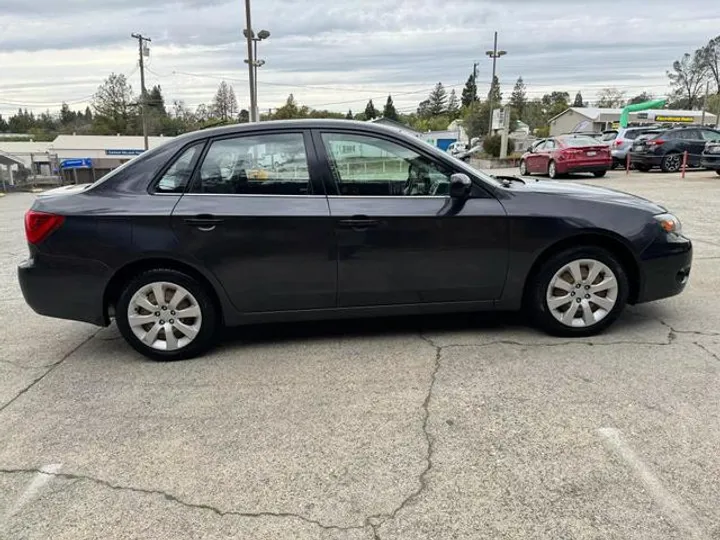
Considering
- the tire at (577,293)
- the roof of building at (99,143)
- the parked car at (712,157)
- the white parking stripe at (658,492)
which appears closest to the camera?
the white parking stripe at (658,492)

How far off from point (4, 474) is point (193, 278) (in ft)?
5.50

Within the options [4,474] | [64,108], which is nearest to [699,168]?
[4,474]

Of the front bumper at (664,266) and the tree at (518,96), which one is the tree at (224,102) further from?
the front bumper at (664,266)

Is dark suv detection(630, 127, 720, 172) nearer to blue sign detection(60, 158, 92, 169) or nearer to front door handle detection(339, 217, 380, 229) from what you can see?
front door handle detection(339, 217, 380, 229)

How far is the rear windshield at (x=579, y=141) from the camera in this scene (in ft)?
58.9

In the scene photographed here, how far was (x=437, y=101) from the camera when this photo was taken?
13612cm

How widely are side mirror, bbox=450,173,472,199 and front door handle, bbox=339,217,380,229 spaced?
0.59 metres

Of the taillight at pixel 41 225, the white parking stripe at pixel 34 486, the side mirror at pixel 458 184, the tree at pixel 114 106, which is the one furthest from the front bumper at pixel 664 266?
the tree at pixel 114 106

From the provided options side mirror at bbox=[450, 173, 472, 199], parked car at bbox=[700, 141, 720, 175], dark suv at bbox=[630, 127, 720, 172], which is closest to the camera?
side mirror at bbox=[450, 173, 472, 199]

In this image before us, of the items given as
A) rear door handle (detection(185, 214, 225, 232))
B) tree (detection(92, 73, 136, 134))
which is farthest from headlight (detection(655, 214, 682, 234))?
tree (detection(92, 73, 136, 134))

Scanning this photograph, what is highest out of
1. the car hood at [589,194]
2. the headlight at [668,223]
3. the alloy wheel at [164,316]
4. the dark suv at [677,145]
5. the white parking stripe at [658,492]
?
the dark suv at [677,145]

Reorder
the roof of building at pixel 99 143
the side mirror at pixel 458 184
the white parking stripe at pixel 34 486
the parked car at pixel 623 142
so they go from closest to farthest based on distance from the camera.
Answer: the white parking stripe at pixel 34 486 → the side mirror at pixel 458 184 → the parked car at pixel 623 142 → the roof of building at pixel 99 143

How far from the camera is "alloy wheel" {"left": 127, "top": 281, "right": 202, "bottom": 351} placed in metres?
4.03

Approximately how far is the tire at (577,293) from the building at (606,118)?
1818 inches
